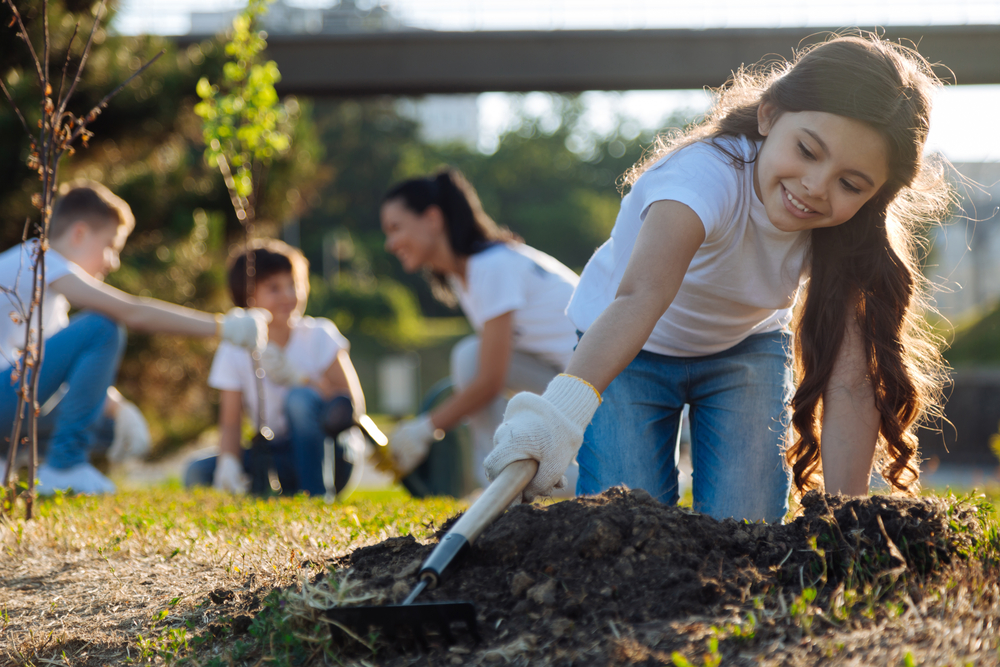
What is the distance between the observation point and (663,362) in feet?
9.27

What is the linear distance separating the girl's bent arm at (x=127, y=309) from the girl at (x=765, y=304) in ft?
7.79

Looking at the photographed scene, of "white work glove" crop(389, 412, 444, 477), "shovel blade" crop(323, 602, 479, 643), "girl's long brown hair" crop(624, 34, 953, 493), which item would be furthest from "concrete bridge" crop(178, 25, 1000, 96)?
"shovel blade" crop(323, 602, 479, 643)

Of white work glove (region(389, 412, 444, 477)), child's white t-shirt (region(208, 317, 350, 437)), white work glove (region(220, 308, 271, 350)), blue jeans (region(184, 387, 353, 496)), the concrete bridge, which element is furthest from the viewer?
the concrete bridge

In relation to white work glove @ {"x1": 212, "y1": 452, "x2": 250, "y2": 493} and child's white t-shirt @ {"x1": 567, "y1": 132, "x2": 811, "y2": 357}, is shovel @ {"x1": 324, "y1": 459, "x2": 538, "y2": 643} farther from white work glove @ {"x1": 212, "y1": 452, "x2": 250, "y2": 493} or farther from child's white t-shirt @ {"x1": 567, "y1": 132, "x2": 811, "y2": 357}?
white work glove @ {"x1": 212, "y1": 452, "x2": 250, "y2": 493}

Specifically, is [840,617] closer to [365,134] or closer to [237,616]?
[237,616]

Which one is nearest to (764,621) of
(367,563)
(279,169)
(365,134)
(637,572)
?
(637,572)

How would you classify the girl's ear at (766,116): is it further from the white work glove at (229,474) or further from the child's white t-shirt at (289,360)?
the white work glove at (229,474)

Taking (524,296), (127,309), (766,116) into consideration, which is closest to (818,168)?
(766,116)

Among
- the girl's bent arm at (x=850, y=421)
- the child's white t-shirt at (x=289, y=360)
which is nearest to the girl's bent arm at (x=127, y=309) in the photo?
the child's white t-shirt at (x=289, y=360)

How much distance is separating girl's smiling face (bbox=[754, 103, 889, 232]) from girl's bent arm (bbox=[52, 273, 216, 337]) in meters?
3.19

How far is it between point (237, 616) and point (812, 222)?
1783mm

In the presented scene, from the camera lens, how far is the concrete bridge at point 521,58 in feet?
39.6

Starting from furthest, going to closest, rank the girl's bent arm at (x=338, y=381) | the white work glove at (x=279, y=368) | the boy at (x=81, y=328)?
the girl's bent arm at (x=338, y=381) < the white work glove at (x=279, y=368) < the boy at (x=81, y=328)

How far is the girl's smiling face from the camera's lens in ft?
6.73
